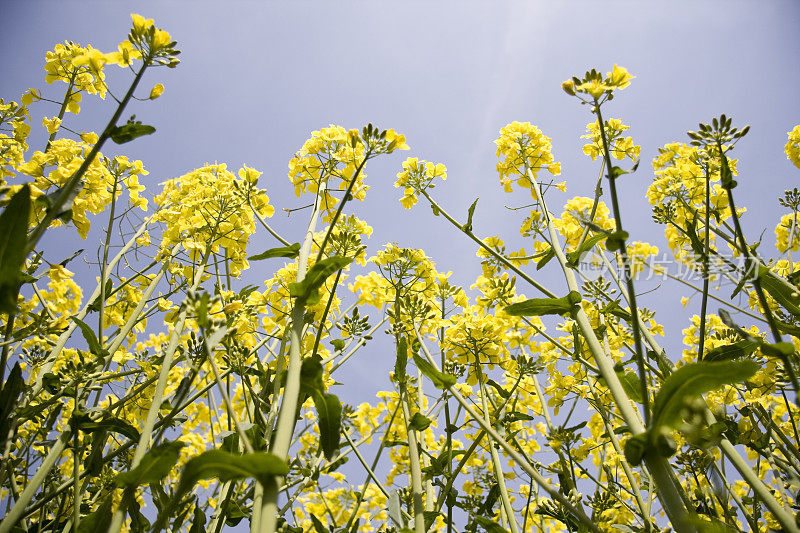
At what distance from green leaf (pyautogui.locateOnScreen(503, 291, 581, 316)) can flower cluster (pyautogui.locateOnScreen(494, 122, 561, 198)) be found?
62.8 inches

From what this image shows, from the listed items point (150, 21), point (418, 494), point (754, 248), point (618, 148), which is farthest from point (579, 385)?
point (150, 21)

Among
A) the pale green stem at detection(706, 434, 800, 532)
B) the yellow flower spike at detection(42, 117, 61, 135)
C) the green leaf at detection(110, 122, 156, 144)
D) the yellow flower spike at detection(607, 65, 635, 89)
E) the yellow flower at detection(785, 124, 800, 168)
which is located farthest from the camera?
the yellow flower at detection(785, 124, 800, 168)

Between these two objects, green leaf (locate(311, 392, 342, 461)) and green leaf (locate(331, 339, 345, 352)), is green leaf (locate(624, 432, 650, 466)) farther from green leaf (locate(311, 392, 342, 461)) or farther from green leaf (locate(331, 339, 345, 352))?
green leaf (locate(331, 339, 345, 352))

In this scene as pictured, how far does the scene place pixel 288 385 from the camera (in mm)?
1405

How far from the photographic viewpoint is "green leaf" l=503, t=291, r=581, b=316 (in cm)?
192

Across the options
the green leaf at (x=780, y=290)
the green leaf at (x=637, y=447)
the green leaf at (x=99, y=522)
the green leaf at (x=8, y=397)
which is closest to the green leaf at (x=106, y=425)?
the green leaf at (x=8, y=397)

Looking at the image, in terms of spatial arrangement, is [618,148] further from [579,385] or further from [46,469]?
[46,469]

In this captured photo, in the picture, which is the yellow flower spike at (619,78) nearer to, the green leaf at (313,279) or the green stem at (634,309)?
the green stem at (634,309)

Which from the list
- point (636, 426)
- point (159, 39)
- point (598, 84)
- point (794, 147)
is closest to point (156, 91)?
point (159, 39)

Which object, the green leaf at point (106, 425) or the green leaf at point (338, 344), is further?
the green leaf at point (338, 344)

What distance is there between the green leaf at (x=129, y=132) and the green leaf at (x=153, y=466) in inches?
40.1

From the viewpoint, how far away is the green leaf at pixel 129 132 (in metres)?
1.50

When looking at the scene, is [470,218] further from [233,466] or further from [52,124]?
[52,124]

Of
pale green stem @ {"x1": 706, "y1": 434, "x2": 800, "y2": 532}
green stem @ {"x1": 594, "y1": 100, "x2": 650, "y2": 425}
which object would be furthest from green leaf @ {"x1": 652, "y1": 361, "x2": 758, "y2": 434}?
pale green stem @ {"x1": 706, "y1": 434, "x2": 800, "y2": 532}
